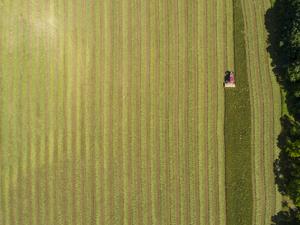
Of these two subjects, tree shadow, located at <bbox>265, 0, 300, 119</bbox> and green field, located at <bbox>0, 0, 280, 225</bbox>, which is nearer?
tree shadow, located at <bbox>265, 0, 300, 119</bbox>

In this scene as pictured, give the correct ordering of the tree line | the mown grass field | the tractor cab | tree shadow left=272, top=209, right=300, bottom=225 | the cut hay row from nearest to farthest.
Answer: the tree line, tree shadow left=272, top=209, right=300, bottom=225, the cut hay row, the tractor cab, the mown grass field

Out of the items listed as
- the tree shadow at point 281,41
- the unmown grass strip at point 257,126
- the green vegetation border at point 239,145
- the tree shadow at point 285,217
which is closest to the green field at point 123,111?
the unmown grass strip at point 257,126

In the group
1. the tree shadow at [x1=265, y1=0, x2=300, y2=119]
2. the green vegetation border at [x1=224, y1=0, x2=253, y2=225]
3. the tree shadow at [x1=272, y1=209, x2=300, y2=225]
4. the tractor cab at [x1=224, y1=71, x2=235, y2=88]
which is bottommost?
the tree shadow at [x1=272, y1=209, x2=300, y2=225]

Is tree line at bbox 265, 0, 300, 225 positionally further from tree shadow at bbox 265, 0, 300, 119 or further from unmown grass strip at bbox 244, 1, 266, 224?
unmown grass strip at bbox 244, 1, 266, 224

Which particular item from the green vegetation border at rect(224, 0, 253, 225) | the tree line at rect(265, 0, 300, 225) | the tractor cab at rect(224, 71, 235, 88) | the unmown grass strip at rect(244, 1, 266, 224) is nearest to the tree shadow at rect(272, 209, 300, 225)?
the tree line at rect(265, 0, 300, 225)

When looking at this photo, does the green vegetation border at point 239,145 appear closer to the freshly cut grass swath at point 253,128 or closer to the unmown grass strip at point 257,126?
the freshly cut grass swath at point 253,128

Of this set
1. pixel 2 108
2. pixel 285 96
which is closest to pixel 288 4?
pixel 285 96

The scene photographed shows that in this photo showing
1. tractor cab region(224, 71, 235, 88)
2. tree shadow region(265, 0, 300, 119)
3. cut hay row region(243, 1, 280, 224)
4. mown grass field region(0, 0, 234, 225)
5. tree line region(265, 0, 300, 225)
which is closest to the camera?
tree line region(265, 0, 300, 225)

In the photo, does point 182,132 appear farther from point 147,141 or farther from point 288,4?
point 288,4
